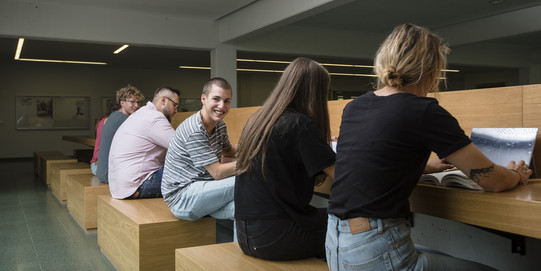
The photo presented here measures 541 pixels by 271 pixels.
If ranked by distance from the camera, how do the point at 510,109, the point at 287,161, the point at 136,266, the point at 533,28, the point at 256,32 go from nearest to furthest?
1. the point at 287,161
2. the point at 510,109
3. the point at 136,266
4. the point at 256,32
5. the point at 533,28

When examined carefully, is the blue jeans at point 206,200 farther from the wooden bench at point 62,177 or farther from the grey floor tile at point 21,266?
the wooden bench at point 62,177

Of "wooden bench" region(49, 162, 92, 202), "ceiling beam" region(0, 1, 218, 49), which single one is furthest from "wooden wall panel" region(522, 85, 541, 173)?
"ceiling beam" region(0, 1, 218, 49)

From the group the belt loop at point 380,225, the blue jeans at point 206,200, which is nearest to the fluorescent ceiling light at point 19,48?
the blue jeans at point 206,200

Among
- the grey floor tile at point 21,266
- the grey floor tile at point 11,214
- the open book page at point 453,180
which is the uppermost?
the open book page at point 453,180

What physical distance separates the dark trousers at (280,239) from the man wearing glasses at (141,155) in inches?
64.1

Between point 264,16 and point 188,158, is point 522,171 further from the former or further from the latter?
point 264,16

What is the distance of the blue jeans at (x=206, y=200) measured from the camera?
2.43 meters

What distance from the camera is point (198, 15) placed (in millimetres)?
8359

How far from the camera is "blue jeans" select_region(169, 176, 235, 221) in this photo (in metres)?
2.43

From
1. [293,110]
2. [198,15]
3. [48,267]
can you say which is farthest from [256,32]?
[293,110]

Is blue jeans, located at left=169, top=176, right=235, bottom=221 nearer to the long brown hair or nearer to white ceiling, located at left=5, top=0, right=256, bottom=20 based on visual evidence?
the long brown hair

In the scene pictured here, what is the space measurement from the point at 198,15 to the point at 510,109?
6.99 metres

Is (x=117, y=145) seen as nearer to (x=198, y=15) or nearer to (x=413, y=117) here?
(x=413, y=117)

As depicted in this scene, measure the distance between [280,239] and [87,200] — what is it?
2796 millimetres
